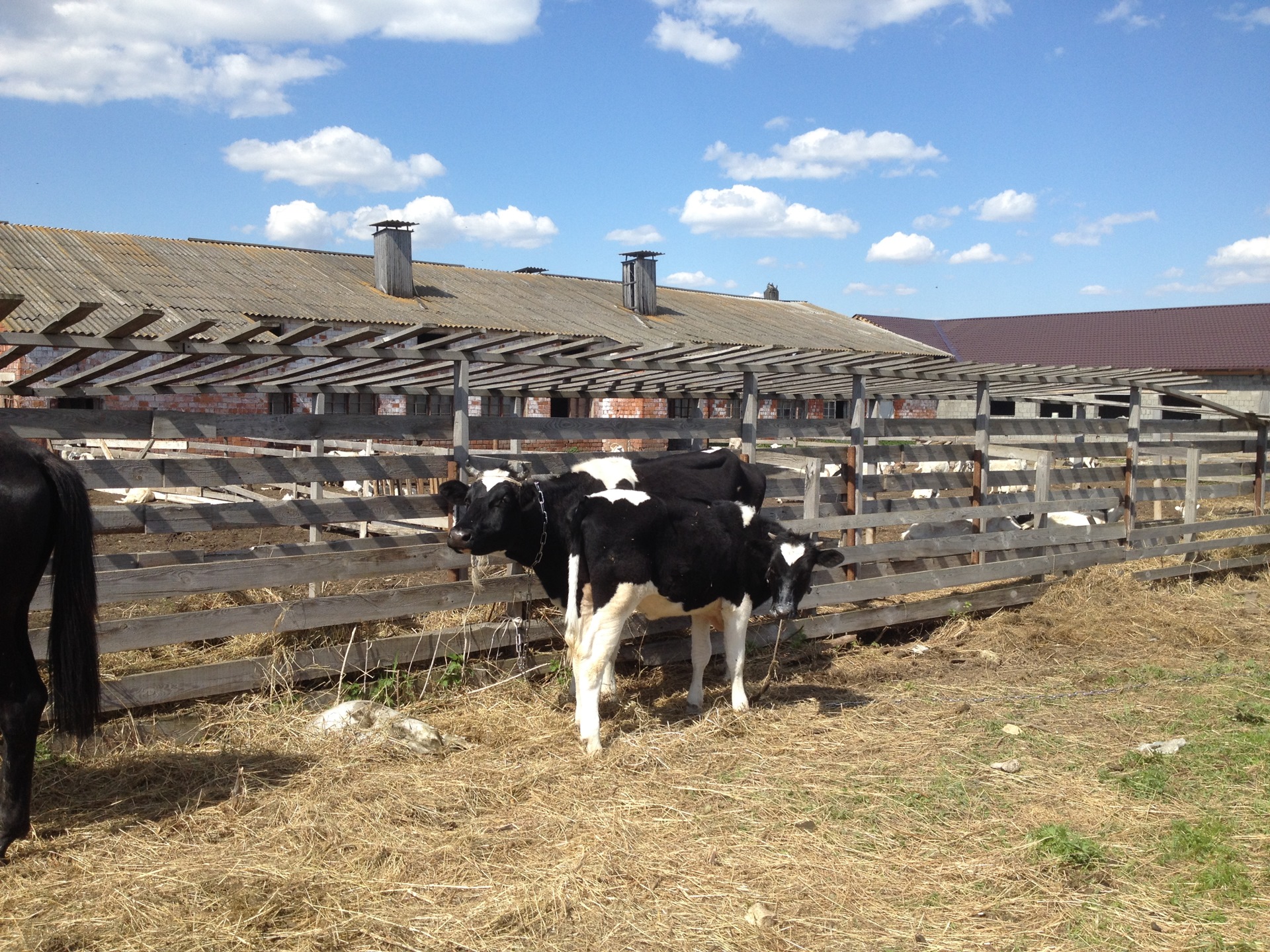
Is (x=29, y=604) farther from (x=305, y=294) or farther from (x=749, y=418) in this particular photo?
(x=305, y=294)

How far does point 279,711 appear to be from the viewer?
20.4ft

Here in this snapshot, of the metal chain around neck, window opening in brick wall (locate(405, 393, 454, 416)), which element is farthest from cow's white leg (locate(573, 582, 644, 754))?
window opening in brick wall (locate(405, 393, 454, 416))

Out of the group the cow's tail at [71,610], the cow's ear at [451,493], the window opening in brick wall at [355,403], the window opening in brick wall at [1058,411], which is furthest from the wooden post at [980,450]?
the window opening in brick wall at [1058,411]

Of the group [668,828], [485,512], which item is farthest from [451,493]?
[668,828]

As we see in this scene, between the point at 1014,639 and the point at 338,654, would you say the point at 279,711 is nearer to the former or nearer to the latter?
the point at 338,654

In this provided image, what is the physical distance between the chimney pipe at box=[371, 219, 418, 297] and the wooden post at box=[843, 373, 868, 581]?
18.0 metres

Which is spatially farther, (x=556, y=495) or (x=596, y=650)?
(x=556, y=495)

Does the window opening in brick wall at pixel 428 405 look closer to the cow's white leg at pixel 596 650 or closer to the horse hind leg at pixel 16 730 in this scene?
the cow's white leg at pixel 596 650

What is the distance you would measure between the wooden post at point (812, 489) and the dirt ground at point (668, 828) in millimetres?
1891

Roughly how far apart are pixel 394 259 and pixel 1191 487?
61.3 ft

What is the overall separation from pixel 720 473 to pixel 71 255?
17962 mm

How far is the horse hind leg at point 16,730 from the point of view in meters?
4.56

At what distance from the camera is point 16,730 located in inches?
181

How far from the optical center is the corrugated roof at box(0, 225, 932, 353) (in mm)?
19250
